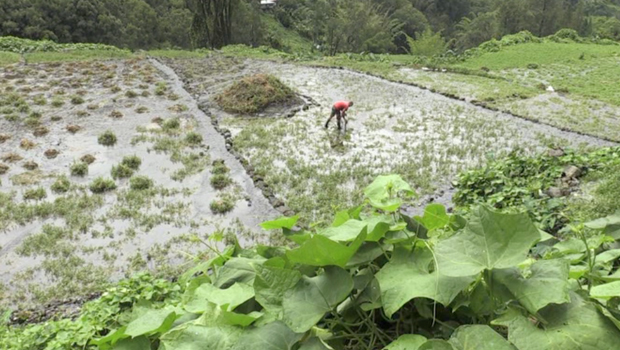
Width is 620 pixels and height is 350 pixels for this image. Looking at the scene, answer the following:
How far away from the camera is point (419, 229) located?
1080 mm

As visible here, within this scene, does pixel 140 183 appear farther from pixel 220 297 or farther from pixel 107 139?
pixel 220 297

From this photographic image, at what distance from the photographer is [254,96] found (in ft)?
41.2

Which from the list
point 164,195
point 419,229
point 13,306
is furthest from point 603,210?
point 13,306

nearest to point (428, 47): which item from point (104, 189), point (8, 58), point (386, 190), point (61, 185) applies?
point (8, 58)

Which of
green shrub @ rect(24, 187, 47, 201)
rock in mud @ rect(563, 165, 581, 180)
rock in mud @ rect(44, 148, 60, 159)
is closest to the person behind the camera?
rock in mud @ rect(563, 165, 581, 180)

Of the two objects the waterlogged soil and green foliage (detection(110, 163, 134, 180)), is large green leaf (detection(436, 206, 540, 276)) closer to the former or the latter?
green foliage (detection(110, 163, 134, 180))

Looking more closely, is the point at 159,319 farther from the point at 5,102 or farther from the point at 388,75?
the point at 388,75

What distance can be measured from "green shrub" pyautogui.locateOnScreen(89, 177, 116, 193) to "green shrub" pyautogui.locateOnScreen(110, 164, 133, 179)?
1.36 ft

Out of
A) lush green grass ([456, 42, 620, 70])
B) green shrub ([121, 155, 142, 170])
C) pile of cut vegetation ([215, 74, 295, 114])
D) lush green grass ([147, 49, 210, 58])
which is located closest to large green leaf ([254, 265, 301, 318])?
green shrub ([121, 155, 142, 170])

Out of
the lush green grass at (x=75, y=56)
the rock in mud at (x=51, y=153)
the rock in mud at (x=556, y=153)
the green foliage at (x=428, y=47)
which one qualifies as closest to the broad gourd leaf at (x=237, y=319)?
the rock in mud at (x=556, y=153)

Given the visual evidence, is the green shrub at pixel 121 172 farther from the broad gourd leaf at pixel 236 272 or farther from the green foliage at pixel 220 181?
the broad gourd leaf at pixel 236 272

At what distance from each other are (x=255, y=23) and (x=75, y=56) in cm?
1684

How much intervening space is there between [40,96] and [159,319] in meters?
14.3

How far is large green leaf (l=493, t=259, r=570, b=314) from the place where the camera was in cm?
77
